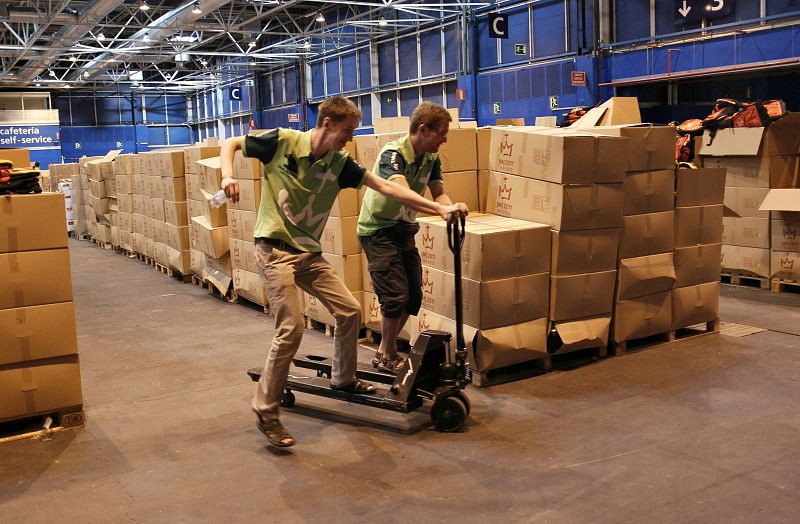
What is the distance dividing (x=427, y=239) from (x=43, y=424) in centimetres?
279

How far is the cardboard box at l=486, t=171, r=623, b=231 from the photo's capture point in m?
5.37

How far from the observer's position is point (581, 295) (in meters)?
5.53

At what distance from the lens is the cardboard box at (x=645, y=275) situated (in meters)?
5.76

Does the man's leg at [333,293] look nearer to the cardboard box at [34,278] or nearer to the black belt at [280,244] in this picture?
the black belt at [280,244]

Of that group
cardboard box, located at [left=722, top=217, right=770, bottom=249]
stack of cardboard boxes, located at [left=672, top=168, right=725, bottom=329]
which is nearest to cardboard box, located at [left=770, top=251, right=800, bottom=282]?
cardboard box, located at [left=722, top=217, right=770, bottom=249]

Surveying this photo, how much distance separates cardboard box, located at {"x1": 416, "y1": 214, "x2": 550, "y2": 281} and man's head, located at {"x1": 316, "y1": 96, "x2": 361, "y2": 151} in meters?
1.36

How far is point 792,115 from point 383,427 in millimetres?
6144

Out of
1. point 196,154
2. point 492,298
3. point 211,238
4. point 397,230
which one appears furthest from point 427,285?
point 196,154

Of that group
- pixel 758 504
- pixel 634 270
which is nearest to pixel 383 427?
→ pixel 758 504

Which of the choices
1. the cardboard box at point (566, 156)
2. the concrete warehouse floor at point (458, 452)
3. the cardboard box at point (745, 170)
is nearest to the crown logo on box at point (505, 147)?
the cardboard box at point (566, 156)

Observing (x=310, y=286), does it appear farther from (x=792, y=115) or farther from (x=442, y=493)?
(x=792, y=115)

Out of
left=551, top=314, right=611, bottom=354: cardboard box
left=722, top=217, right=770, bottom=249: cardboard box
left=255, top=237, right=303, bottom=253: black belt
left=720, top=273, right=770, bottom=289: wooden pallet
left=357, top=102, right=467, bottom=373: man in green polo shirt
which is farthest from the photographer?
left=720, top=273, right=770, bottom=289: wooden pallet

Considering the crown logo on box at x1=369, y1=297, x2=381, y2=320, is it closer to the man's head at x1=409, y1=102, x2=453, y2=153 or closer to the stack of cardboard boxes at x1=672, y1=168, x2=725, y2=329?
the man's head at x1=409, y1=102, x2=453, y2=153

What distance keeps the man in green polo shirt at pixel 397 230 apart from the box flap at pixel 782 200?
4634 mm
